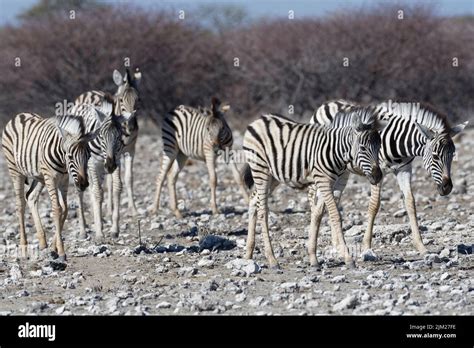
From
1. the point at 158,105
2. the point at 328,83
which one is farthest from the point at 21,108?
the point at 328,83

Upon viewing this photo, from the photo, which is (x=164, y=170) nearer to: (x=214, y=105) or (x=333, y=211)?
(x=214, y=105)

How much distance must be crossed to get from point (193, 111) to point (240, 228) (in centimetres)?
339

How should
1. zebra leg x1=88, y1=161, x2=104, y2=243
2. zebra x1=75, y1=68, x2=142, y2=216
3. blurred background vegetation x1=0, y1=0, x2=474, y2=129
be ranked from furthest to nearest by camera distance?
1. blurred background vegetation x1=0, y1=0, x2=474, y2=129
2. zebra x1=75, y1=68, x2=142, y2=216
3. zebra leg x1=88, y1=161, x2=104, y2=243

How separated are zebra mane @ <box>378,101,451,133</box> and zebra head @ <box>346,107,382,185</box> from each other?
0.94 metres

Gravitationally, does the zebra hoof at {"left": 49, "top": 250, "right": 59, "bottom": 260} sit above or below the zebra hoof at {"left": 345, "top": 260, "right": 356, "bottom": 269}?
above

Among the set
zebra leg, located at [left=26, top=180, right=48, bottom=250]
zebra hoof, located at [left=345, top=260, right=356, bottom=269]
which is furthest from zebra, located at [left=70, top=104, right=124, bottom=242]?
zebra hoof, located at [left=345, top=260, right=356, bottom=269]

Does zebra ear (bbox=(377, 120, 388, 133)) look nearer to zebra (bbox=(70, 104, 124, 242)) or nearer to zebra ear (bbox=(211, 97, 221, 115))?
zebra (bbox=(70, 104, 124, 242))

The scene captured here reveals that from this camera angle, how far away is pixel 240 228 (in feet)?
45.7

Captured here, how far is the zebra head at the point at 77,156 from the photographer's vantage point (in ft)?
36.4

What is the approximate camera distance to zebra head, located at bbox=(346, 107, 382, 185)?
1030 centimetres

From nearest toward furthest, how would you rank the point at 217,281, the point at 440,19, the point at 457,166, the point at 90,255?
the point at 217,281, the point at 90,255, the point at 457,166, the point at 440,19

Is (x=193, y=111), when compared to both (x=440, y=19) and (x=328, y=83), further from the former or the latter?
(x=440, y=19)

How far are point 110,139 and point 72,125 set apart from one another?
3.65 feet

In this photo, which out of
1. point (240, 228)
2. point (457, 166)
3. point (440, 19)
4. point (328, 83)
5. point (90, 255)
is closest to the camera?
point (90, 255)
